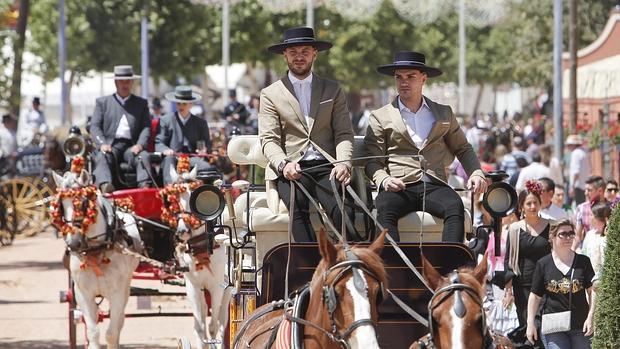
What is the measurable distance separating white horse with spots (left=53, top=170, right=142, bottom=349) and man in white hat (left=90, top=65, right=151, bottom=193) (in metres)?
1.52

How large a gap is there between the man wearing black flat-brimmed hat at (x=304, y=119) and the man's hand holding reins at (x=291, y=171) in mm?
295

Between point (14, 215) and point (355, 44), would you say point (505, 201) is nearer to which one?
point (14, 215)

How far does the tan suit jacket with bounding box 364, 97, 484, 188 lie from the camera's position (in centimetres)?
1012

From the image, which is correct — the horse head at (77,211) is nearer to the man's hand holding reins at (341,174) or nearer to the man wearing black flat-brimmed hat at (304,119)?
the man wearing black flat-brimmed hat at (304,119)

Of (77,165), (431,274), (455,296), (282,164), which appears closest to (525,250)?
(282,164)

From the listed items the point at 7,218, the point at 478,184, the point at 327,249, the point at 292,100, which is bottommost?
the point at 7,218

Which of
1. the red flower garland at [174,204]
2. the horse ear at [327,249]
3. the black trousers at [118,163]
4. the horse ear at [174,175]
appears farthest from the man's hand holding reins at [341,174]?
the black trousers at [118,163]

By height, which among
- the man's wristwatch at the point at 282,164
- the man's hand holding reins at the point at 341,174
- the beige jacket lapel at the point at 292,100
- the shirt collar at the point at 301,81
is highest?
the shirt collar at the point at 301,81

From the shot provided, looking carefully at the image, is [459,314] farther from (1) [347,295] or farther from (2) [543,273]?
(2) [543,273]

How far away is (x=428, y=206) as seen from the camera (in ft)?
32.7

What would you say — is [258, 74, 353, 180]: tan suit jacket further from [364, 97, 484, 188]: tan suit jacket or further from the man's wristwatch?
the man's wristwatch

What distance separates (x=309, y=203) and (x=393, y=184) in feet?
1.99

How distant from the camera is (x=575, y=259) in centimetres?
1151

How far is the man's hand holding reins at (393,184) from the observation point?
31.9 ft
